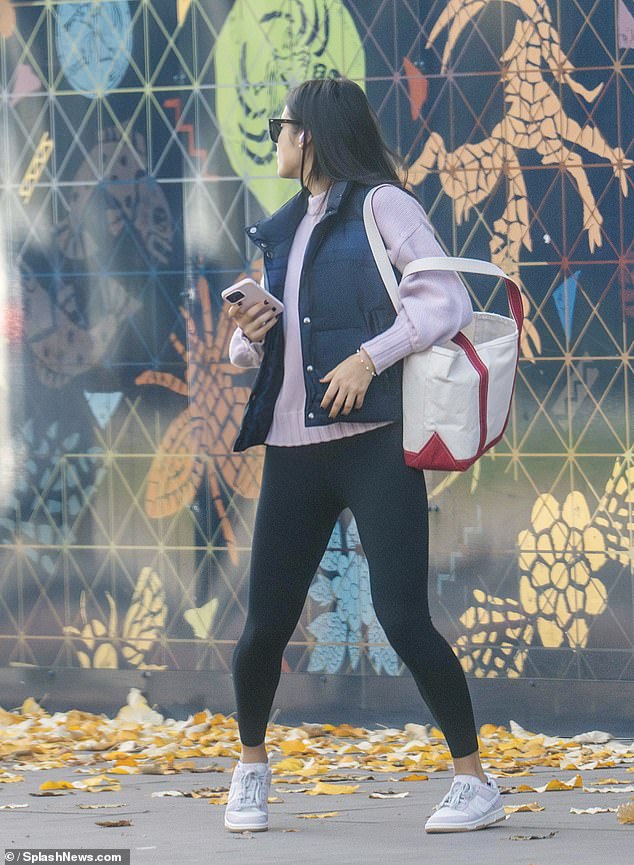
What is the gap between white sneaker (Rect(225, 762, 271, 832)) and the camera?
4277 mm

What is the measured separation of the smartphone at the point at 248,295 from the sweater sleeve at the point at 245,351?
0.22m

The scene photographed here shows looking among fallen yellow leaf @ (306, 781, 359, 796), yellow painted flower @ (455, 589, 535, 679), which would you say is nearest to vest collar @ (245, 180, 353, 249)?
fallen yellow leaf @ (306, 781, 359, 796)

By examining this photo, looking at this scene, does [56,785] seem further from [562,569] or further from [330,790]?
[562,569]

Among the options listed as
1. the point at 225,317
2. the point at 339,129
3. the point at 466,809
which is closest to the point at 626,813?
the point at 466,809

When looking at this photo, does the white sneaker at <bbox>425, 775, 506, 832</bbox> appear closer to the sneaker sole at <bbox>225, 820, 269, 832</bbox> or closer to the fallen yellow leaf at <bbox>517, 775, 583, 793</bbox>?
the sneaker sole at <bbox>225, 820, 269, 832</bbox>

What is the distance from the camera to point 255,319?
423cm

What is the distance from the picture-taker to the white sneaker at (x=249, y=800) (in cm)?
428

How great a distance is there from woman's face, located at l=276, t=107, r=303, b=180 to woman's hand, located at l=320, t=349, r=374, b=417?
0.59 metres

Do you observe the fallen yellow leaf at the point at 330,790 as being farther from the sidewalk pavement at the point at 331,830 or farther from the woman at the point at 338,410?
the woman at the point at 338,410

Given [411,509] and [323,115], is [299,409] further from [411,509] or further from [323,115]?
[323,115]

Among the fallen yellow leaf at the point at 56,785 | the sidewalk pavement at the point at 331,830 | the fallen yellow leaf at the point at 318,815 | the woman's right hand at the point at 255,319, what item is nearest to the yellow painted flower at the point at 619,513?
the sidewalk pavement at the point at 331,830

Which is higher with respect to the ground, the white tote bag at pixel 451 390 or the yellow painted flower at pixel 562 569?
the white tote bag at pixel 451 390

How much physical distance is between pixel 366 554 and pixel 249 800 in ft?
2.41

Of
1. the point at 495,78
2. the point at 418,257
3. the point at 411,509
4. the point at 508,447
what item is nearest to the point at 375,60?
the point at 495,78
